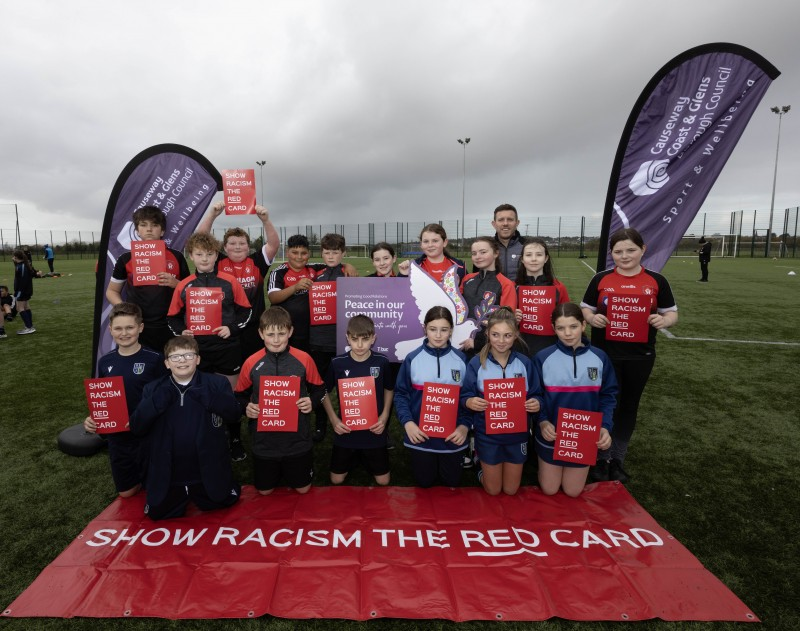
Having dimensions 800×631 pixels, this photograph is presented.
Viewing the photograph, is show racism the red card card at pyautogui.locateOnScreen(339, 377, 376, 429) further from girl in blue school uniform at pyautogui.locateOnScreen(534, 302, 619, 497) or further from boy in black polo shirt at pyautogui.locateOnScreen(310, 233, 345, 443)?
girl in blue school uniform at pyautogui.locateOnScreen(534, 302, 619, 497)

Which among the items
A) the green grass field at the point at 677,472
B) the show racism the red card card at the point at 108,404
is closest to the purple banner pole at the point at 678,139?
the green grass field at the point at 677,472

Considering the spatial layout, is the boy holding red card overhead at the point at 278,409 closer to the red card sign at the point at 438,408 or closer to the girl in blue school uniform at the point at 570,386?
the red card sign at the point at 438,408

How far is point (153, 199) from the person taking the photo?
4.92 metres

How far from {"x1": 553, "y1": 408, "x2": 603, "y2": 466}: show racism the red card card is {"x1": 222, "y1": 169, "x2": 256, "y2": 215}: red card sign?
3513 mm

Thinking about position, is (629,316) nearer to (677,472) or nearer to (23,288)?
(677,472)

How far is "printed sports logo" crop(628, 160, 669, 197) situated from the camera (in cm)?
447

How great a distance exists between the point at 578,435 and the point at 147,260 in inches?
162

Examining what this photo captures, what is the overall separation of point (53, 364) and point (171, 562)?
641 cm

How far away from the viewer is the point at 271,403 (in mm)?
3553

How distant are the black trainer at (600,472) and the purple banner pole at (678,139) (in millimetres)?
1909

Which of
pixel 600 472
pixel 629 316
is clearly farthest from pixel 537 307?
pixel 600 472

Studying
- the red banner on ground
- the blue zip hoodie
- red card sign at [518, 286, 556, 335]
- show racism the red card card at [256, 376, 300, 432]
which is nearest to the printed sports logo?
red card sign at [518, 286, 556, 335]

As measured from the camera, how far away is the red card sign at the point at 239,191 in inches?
174

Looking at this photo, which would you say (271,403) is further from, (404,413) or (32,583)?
(32,583)
